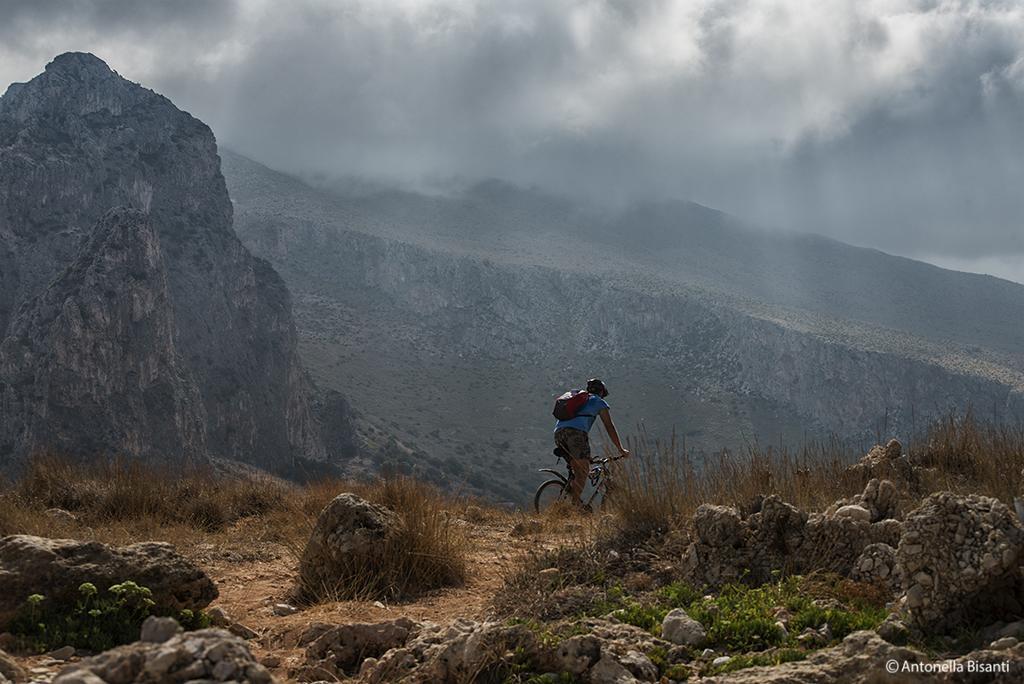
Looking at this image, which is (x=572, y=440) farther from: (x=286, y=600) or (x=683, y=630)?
(x=683, y=630)

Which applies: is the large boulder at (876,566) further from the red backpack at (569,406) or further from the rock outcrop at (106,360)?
the rock outcrop at (106,360)

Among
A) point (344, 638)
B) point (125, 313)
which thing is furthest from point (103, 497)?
point (125, 313)

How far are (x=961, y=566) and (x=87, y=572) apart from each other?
196 inches

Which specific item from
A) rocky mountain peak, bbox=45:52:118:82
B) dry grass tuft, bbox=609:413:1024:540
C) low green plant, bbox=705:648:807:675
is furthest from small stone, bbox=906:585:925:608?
rocky mountain peak, bbox=45:52:118:82

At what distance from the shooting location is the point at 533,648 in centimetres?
421

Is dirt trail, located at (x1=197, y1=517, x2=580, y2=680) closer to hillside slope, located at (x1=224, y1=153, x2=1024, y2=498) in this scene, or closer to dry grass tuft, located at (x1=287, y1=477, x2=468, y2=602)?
dry grass tuft, located at (x1=287, y1=477, x2=468, y2=602)

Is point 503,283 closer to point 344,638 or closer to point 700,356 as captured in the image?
point 700,356

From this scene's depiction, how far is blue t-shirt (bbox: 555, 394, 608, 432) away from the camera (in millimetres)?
11633

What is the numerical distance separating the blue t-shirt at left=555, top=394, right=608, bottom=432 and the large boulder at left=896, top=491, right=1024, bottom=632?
7.36m

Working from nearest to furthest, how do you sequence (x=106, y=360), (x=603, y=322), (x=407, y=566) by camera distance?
(x=407, y=566) < (x=106, y=360) < (x=603, y=322)

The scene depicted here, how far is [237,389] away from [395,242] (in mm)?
50595

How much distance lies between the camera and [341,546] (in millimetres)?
6527

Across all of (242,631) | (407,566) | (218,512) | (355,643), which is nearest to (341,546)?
(407,566)

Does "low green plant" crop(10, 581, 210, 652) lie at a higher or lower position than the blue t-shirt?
lower
